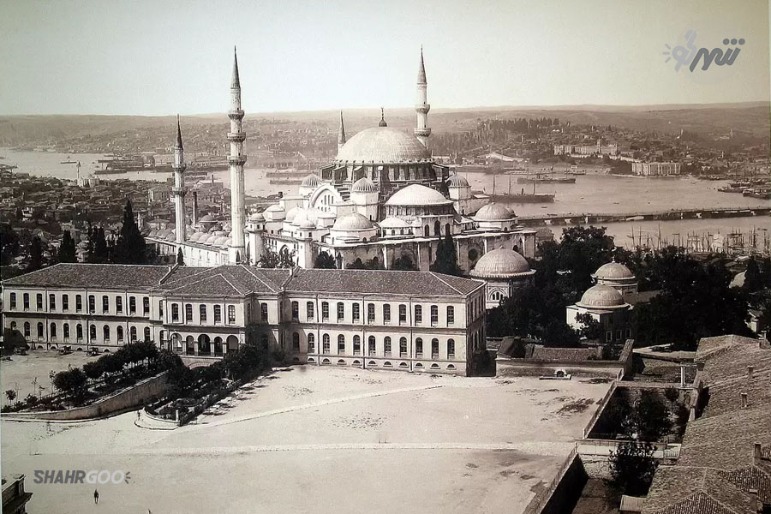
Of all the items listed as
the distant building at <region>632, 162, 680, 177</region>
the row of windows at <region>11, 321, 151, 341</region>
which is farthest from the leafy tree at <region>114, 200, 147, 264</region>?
the distant building at <region>632, 162, 680, 177</region>

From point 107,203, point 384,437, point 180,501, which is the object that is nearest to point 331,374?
point 384,437

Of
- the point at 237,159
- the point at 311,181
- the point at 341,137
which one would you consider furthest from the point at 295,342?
the point at 311,181

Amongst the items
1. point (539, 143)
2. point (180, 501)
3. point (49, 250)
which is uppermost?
point (539, 143)

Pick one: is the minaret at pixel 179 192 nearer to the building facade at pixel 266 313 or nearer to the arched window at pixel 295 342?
the building facade at pixel 266 313

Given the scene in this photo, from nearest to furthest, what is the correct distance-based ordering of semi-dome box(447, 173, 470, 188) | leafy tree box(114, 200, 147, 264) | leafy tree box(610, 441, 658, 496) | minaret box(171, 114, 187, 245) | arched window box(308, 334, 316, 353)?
1. leafy tree box(610, 441, 658, 496)
2. arched window box(308, 334, 316, 353)
3. leafy tree box(114, 200, 147, 264)
4. minaret box(171, 114, 187, 245)
5. semi-dome box(447, 173, 470, 188)

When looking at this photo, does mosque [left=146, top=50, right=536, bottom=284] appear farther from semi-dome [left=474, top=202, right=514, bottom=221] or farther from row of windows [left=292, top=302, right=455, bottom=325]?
row of windows [left=292, top=302, right=455, bottom=325]

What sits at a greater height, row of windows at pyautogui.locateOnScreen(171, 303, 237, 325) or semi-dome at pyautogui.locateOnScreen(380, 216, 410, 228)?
semi-dome at pyautogui.locateOnScreen(380, 216, 410, 228)

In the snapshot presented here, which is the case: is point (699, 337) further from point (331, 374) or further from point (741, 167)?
point (331, 374)

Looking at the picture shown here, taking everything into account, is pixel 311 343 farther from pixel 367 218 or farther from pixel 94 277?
pixel 367 218
